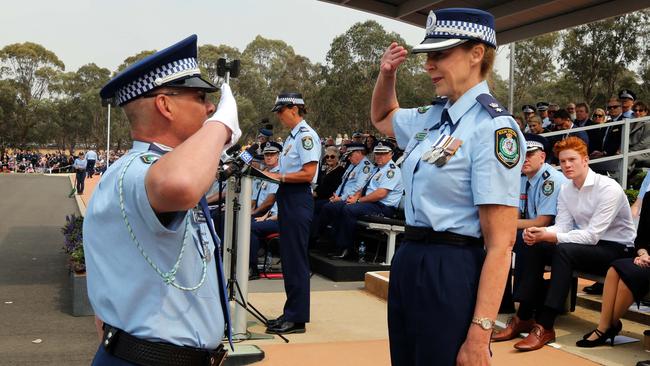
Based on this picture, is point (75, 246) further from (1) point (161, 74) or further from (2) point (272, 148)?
(1) point (161, 74)

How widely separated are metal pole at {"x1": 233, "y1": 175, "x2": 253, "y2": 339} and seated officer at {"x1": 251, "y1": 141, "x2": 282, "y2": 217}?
399 centimetres

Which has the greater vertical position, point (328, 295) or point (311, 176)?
point (311, 176)

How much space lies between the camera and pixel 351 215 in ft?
30.3

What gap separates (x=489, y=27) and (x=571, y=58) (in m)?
36.0

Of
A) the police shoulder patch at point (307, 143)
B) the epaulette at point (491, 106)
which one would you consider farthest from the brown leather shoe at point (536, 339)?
the epaulette at point (491, 106)

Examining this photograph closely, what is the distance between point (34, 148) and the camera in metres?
72.2

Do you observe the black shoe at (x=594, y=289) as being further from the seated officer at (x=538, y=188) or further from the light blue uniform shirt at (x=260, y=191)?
the light blue uniform shirt at (x=260, y=191)

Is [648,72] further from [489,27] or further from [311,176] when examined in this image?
[489,27]

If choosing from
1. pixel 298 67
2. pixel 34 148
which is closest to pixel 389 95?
pixel 298 67

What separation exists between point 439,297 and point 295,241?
355 centimetres

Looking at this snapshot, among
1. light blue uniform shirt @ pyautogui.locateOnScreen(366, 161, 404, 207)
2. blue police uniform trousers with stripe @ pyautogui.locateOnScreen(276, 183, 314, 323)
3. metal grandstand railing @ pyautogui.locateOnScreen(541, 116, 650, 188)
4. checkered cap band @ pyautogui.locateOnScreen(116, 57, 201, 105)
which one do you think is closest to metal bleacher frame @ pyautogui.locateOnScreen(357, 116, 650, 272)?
metal grandstand railing @ pyautogui.locateOnScreen(541, 116, 650, 188)

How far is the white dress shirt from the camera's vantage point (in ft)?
17.4

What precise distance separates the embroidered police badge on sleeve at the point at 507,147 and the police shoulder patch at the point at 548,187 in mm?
4033

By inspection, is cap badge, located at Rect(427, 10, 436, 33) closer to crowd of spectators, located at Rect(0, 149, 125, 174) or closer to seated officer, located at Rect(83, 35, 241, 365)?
seated officer, located at Rect(83, 35, 241, 365)
